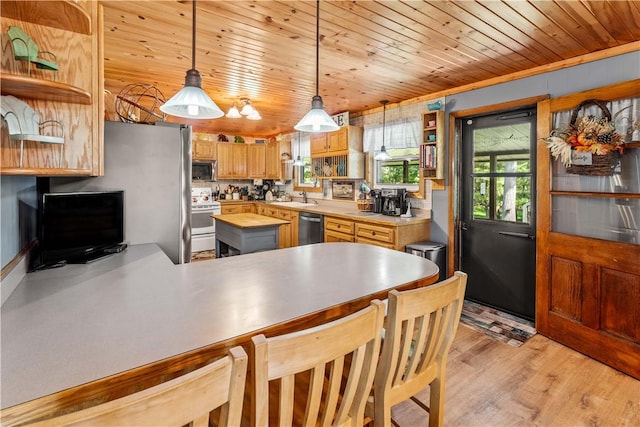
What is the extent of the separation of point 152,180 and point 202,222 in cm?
379

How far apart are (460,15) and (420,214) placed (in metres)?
2.39

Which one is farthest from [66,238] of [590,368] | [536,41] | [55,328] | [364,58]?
[590,368]

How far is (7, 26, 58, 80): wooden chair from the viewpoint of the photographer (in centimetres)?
123

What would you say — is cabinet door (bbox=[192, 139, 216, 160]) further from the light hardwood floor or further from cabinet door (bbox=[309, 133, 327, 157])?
the light hardwood floor

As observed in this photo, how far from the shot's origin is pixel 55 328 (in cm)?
103

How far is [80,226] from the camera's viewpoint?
6.40 feet

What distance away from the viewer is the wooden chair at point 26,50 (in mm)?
1230

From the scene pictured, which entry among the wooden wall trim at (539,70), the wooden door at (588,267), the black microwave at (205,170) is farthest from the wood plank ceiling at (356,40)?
the black microwave at (205,170)

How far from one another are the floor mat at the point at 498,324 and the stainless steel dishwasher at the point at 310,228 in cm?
213

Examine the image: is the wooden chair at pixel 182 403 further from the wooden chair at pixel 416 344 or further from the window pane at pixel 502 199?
the window pane at pixel 502 199

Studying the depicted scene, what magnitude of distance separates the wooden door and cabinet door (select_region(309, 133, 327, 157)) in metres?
2.98

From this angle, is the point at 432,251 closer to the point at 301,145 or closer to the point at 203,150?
the point at 301,145

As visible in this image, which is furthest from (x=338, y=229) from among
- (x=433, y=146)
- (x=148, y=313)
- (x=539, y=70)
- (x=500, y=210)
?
(x=148, y=313)

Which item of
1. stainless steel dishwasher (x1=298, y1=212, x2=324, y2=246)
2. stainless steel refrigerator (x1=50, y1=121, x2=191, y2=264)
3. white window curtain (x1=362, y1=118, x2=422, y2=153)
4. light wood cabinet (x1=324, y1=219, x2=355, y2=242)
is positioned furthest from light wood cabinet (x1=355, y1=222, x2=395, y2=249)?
stainless steel refrigerator (x1=50, y1=121, x2=191, y2=264)
